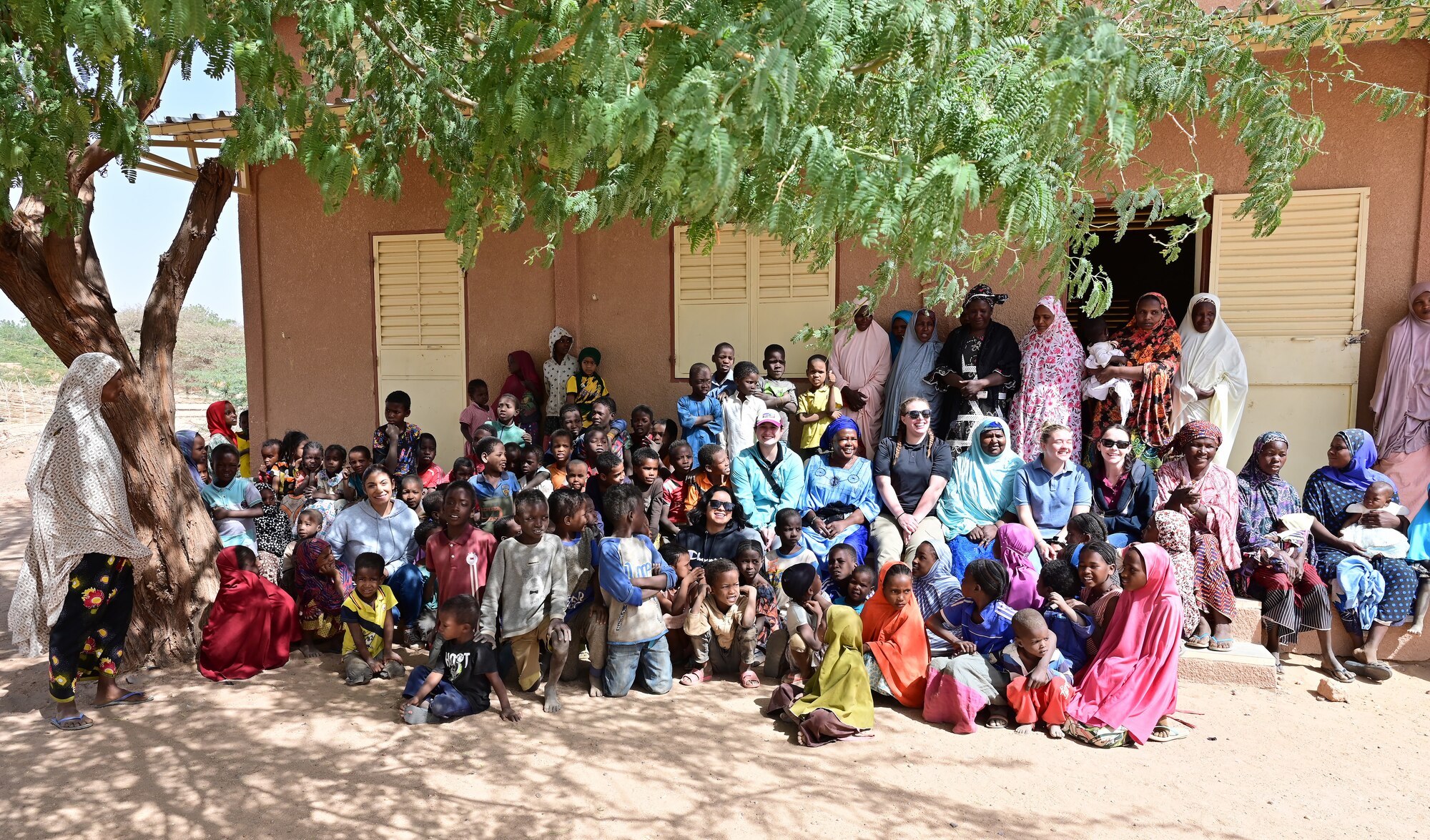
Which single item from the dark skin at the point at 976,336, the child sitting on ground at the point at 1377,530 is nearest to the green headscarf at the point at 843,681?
the dark skin at the point at 976,336

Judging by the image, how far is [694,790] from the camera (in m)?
3.54

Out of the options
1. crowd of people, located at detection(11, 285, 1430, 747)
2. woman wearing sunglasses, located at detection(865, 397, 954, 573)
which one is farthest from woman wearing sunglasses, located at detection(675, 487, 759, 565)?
woman wearing sunglasses, located at detection(865, 397, 954, 573)

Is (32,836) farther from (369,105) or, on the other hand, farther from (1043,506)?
(1043,506)

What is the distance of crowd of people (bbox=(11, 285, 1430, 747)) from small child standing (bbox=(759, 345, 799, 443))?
2 cm

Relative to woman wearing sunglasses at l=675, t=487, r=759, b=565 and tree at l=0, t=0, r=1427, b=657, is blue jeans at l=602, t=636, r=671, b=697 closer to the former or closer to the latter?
woman wearing sunglasses at l=675, t=487, r=759, b=565

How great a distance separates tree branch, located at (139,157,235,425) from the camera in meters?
5.12

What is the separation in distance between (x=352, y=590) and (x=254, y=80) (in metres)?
2.74

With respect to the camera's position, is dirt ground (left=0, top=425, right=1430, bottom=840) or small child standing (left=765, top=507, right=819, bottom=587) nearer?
dirt ground (left=0, top=425, right=1430, bottom=840)

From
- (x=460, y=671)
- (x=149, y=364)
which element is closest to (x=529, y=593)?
(x=460, y=671)

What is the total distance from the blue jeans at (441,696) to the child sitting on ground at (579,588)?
0.60 metres

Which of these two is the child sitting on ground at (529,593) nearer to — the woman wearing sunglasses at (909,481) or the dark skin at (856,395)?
the woman wearing sunglasses at (909,481)

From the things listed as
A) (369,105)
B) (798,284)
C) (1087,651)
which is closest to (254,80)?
(369,105)

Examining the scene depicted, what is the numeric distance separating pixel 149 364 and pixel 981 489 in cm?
480

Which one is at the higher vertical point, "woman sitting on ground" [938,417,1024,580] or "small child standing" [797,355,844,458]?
"small child standing" [797,355,844,458]
